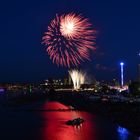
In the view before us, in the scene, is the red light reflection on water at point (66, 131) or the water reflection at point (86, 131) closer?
the water reflection at point (86, 131)

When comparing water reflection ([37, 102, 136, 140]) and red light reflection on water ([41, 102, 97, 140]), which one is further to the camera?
red light reflection on water ([41, 102, 97, 140])

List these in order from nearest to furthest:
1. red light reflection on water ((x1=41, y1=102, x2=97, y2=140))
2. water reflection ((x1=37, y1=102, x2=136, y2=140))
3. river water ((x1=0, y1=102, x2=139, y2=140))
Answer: water reflection ((x1=37, y1=102, x2=136, y2=140)) < river water ((x1=0, y1=102, x2=139, y2=140)) < red light reflection on water ((x1=41, y1=102, x2=97, y2=140))

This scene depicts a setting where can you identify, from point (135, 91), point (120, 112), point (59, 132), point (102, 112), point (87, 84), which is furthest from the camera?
point (87, 84)

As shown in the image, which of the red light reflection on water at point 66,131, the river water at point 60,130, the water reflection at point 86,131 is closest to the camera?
the water reflection at point 86,131

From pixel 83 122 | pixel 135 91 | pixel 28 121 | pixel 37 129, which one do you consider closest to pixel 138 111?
pixel 83 122

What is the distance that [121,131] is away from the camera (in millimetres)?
52938

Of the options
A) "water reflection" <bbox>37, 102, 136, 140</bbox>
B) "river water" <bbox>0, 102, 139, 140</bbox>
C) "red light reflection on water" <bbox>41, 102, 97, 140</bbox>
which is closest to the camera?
"water reflection" <bbox>37, 102, 136, 140</bbox>

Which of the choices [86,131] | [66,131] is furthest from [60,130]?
[86,131]

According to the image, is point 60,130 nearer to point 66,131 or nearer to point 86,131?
point 66,131

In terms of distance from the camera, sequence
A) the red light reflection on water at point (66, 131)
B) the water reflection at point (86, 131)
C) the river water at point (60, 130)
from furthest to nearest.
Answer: the red light reflection on water at point (66, 131)
the river water at point (60, 130)
the water reflection at point (86, 131)

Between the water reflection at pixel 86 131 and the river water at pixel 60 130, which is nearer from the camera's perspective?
the water reflection at pixel 86 131

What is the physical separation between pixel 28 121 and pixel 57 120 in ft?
15.7

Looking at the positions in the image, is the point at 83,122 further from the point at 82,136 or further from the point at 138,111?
the point at 82,136

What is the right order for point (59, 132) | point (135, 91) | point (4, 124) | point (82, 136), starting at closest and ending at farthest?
point (82, 136), point (59, 132), point (4, 124), point (135, 91)
